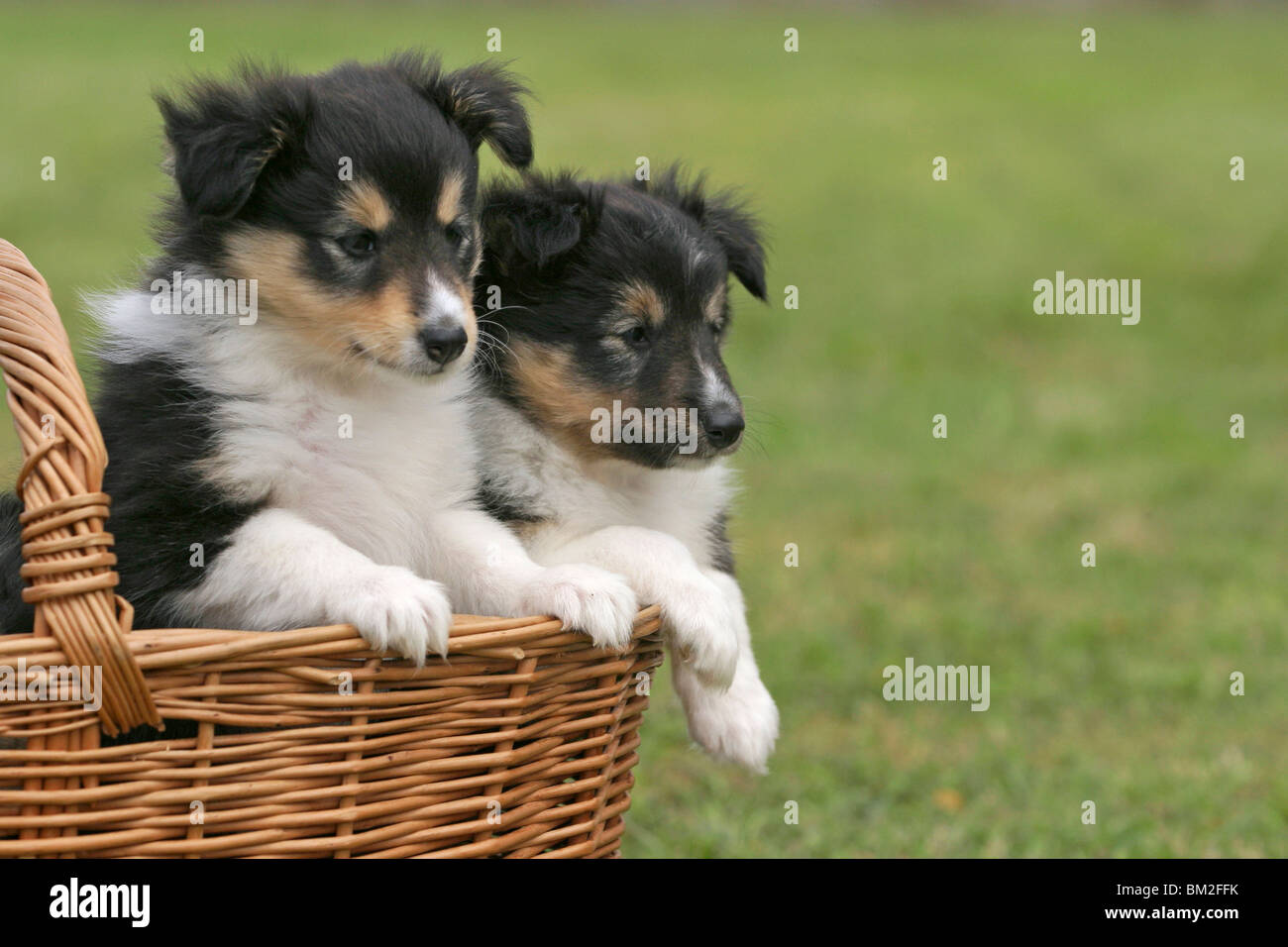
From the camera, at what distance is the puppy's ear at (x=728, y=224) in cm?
380

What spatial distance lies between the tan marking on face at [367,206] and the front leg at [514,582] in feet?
2.09

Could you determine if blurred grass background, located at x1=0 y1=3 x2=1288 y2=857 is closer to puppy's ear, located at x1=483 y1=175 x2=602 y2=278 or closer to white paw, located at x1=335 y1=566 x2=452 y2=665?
puppy's ear, located at x1=483 y1=175 x2=602 y2=278

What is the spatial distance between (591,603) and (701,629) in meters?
0.33

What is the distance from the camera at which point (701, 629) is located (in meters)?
2.96

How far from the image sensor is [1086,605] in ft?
22.6

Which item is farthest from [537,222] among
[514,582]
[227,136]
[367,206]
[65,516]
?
[65,516]

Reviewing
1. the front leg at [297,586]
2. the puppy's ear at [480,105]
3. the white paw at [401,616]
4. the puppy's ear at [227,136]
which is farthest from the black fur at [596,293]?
the white paw at [401,616]

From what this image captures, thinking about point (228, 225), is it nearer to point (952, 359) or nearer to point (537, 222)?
point (537, 222)

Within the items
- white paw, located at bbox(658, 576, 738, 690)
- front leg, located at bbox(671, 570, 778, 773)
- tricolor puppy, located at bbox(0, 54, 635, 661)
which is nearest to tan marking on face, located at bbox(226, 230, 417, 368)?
tricolor puppy, located at bbox(0, 54, 635, 661)

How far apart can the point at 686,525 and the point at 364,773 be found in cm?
131

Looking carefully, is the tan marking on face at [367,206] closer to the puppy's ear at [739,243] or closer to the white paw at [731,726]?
the puppy's ear at [739,243]

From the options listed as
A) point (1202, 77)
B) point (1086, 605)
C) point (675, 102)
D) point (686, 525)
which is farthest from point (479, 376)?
point (1202, 77)
